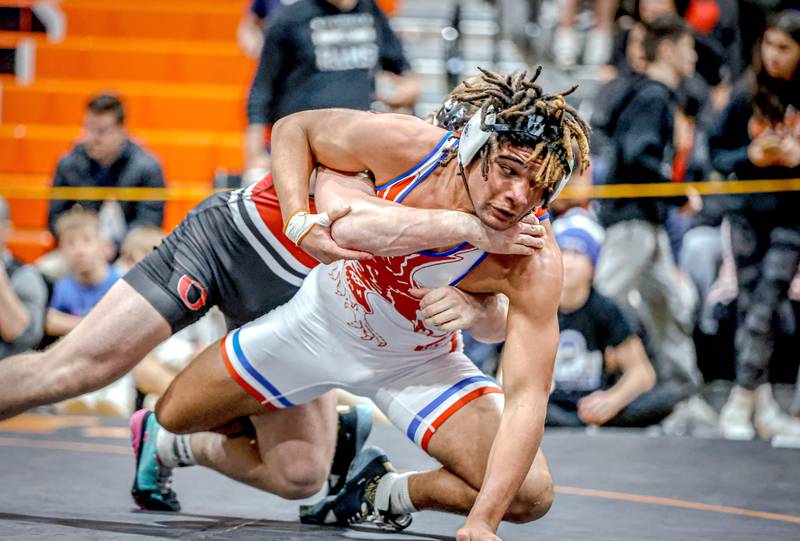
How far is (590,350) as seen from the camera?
5.55 metres

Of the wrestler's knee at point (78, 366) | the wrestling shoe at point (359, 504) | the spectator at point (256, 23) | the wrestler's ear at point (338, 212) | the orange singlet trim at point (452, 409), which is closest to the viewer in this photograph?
the wrestler's ear at point (338, 212)

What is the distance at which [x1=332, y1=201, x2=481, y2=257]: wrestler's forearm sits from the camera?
9.61 ft

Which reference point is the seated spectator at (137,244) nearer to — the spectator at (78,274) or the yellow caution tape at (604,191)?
the spectator at (78,274)

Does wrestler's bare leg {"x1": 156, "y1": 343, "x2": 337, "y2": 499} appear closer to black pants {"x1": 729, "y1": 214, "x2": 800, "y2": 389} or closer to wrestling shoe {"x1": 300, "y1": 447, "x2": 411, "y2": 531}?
wrestling shoe {"x1": 300, "y1": 447, "x2": 411, "y2": 531}

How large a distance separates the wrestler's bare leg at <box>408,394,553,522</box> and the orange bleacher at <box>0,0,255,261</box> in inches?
222

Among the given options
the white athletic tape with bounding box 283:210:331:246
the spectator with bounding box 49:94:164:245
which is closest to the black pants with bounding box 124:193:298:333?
the white athletic tape with bounding box 283:210:331:246

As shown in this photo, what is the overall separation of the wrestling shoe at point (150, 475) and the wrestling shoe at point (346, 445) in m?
0.47

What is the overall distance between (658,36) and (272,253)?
11.1 feet

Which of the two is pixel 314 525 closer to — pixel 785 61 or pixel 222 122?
pixel 785 61

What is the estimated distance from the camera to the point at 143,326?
3.43 m

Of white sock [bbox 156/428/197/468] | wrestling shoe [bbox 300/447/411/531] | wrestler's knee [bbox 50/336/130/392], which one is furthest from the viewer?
white sock [bbox 156/428/197/468]

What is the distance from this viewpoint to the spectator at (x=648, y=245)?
585 centimetres

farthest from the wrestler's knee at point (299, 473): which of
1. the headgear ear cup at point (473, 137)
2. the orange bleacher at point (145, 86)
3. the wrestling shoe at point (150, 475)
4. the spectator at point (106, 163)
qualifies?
the orange bleacher at point (145, 86)

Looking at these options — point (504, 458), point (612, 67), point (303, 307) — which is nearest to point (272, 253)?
point (303, 307)
